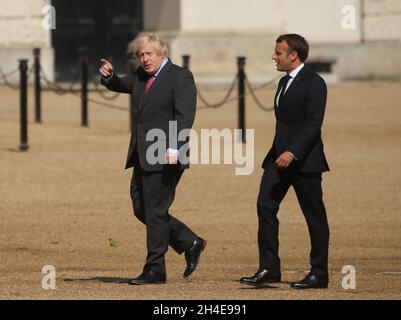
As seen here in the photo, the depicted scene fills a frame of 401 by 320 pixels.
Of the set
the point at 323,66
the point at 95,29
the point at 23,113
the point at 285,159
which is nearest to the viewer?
the point at 285,159

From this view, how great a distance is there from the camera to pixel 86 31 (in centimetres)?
3278

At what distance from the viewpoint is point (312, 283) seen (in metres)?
9.36

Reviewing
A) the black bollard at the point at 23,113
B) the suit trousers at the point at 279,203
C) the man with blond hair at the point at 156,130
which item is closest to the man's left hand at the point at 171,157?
the man with blond hair at the point at 156,130

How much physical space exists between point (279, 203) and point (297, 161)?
0.98 ft

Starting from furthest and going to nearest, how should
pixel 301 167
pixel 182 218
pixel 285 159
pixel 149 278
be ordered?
pixel 182 218, pixel 149 278, pixel 301 167, pixel 285 159

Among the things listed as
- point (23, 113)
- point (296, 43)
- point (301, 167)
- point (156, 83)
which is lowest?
point (23, 113)

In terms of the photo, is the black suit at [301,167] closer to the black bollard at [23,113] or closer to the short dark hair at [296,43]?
the short dark hair at [296,43]

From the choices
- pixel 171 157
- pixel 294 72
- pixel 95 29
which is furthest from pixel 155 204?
pixel 95 29

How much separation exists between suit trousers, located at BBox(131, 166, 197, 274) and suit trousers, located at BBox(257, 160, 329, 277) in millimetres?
583

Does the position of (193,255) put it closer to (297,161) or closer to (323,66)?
(297,161)

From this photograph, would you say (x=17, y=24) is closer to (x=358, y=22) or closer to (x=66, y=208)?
(x=358, y=22)

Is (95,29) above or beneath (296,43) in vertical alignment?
beneath

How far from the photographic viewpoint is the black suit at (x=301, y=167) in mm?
9281

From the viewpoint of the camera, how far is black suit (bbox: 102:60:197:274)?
9414mm
